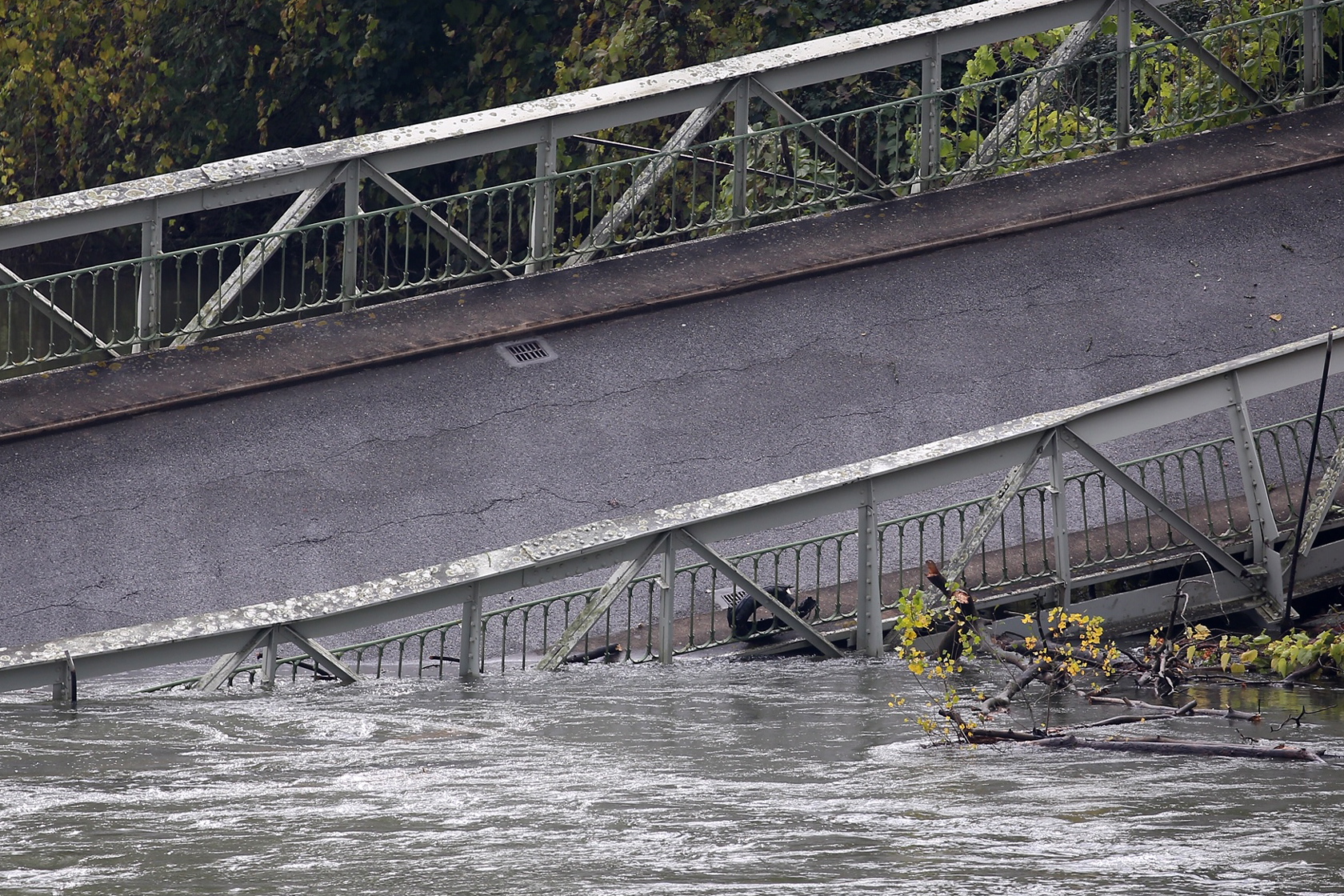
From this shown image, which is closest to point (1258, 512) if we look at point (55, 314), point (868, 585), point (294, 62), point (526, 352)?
point (868, 585)

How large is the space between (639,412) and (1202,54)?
513 centimetres

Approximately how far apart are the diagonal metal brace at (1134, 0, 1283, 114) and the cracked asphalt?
0.99 m

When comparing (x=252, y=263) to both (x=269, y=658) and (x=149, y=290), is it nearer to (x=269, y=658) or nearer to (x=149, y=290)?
(x=149, y=290)

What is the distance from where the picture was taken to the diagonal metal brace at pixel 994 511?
8477mm

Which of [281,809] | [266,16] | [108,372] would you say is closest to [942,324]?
[108,372]

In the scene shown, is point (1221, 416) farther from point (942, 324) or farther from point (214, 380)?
point (214, 380)

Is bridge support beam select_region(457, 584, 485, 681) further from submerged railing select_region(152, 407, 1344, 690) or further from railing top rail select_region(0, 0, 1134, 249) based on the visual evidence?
railing top rail select_region(0, 0, 1134, 249)

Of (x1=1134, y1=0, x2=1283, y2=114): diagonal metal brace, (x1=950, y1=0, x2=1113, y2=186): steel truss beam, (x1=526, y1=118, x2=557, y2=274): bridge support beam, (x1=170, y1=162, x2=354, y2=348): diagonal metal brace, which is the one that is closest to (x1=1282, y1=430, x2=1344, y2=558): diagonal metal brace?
(x1=950, y1=0, x2=1113, y2=186): steel truss beam

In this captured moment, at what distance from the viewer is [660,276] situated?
11.6m

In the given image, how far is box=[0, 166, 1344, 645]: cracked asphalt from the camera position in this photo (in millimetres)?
10039

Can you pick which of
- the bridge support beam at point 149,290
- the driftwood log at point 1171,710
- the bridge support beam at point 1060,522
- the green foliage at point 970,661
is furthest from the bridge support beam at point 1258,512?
the bridge support beam at point 149,290

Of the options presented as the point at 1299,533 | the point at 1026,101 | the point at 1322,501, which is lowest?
the point at 1299,533

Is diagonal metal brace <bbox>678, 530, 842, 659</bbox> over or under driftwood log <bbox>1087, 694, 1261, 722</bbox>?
over

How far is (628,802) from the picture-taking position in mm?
5145
